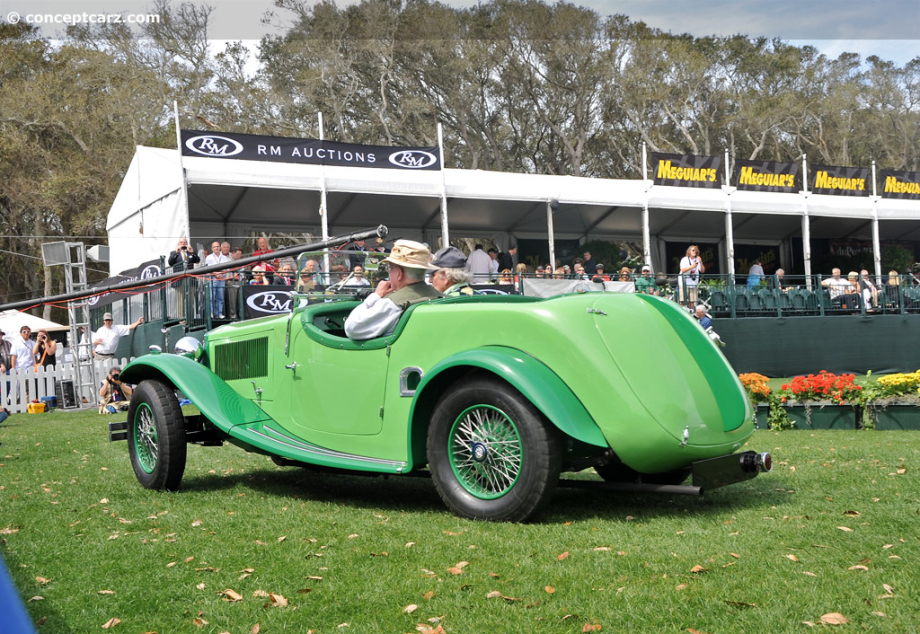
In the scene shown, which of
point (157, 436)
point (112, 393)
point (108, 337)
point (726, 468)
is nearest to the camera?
point (726, 468)

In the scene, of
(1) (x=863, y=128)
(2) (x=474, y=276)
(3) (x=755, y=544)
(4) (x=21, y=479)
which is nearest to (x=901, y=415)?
(3) (x=755, y=544)

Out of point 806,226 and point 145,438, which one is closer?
point 145,438

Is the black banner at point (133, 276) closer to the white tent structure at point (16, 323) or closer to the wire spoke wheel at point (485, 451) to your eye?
the white tent structure at point (16, 323)

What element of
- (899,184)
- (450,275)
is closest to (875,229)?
(899,184)

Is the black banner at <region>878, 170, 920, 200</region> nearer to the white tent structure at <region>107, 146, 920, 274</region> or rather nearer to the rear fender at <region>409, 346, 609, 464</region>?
the white tent structure at <region>107, 146, 920, 274</region>

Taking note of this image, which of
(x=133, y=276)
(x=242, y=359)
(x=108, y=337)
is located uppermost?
(x=133, y=276)

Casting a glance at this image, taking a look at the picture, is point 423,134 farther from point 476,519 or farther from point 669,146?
point 476,519

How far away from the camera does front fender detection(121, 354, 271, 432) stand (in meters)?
6.23

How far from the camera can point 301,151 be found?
19.6 metres

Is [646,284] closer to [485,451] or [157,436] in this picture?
[157,436]

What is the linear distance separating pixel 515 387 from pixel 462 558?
1015mm

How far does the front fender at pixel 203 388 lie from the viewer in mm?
6234

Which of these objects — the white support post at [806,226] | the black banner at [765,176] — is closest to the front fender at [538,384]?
the black banner at [765,176]

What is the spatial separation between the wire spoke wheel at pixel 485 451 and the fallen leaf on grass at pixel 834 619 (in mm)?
1897
